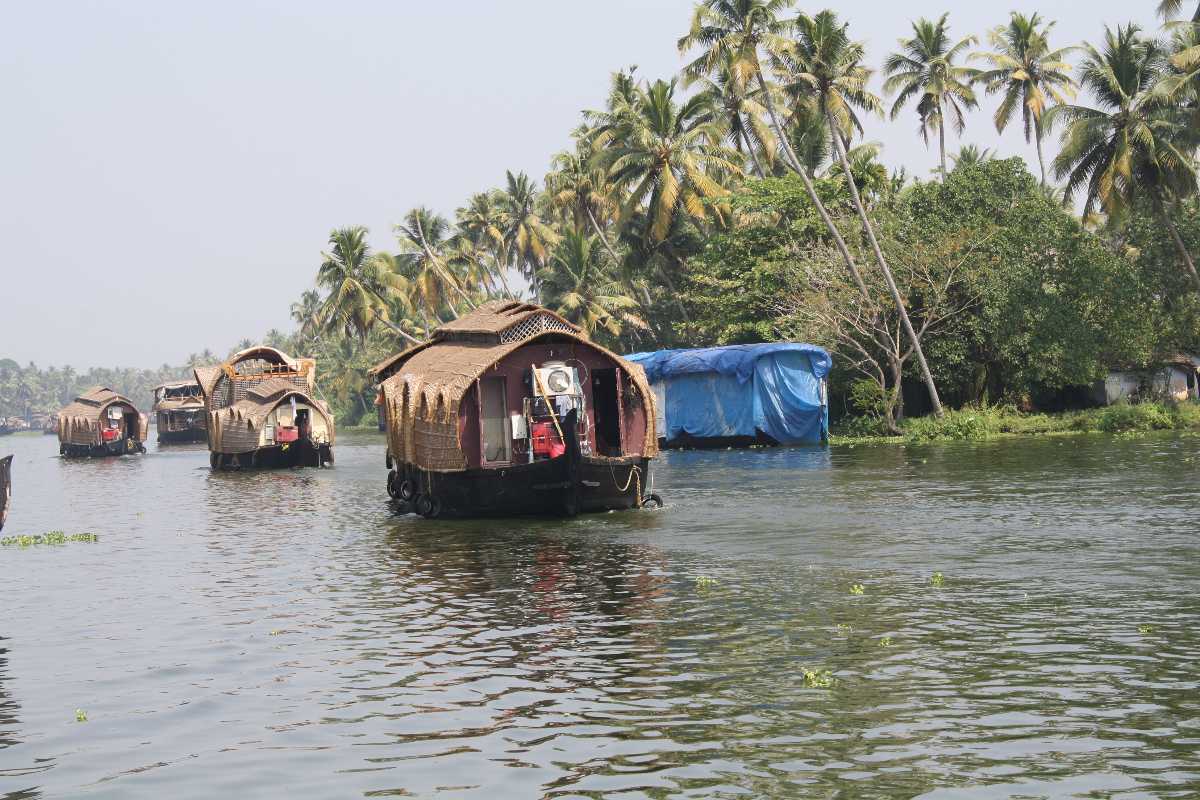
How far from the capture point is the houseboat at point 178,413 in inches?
3524

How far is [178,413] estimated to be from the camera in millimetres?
90375

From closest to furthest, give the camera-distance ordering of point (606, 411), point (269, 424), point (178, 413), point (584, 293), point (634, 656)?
point (634, 656)
point (606, 411)
point (269, 424)
point (584, 293)
point (178, 413)

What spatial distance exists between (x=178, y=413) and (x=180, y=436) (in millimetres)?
1737

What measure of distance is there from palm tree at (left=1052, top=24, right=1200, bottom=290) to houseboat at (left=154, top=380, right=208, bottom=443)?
66.0 metres

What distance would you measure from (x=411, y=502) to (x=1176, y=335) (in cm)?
3715

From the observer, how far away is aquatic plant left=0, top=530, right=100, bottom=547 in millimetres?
24625

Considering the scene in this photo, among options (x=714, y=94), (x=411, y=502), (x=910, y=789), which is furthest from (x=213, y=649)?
(x=714, y=94)

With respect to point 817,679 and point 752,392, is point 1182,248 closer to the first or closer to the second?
point 752,392

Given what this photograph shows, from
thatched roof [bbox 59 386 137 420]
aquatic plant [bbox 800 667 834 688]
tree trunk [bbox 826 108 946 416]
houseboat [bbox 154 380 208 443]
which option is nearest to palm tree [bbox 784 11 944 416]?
tree trunk [bbox 826 108 946 416]

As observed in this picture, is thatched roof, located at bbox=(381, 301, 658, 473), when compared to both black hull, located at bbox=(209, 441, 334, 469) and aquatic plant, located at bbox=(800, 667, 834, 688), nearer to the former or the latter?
aquatic plant, located at bbox=(800, 667, 834, 688)

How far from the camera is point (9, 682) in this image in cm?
1178

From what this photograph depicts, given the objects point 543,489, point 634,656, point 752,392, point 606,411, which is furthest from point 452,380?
point 752,392

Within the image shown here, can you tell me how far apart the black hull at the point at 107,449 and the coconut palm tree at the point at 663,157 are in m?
38.9

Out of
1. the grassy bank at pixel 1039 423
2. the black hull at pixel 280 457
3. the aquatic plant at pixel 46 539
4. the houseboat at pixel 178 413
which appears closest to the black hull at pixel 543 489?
the aquatic plant at pixel 46 539
